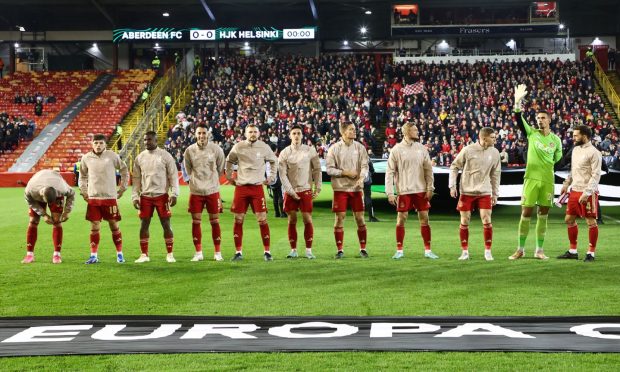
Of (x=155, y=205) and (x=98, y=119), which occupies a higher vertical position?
(x=98, y=119)

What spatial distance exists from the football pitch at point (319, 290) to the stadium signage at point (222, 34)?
1168 inches

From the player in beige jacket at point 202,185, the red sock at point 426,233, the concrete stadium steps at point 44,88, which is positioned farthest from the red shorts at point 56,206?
the concrete stadium steps at point 44,88

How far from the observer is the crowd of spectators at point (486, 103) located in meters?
31.4

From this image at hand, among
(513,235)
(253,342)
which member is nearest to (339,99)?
(513,235)

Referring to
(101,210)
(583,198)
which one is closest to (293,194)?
(101,210)

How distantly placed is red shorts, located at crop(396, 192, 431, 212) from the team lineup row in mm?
14

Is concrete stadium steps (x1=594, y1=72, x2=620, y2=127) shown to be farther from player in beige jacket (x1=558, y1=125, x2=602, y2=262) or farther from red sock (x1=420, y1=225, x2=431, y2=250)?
red sock (x1=420, y1=225, x2=431, y2=250)

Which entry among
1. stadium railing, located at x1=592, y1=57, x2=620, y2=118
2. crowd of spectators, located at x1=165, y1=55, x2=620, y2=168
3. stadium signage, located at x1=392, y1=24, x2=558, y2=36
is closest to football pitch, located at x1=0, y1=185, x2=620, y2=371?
crowd of spectators, located at x1=165, y1=55, x2=620, y2=168

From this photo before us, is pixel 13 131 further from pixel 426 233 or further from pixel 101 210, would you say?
pixel 426 233

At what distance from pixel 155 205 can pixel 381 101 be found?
28793mm

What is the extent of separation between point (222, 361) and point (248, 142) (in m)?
6.17

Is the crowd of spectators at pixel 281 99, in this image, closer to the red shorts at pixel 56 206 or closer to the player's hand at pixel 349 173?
the player's hand at pixel 349 173

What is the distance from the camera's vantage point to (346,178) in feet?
37.8

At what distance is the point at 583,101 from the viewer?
3581 cm
